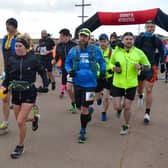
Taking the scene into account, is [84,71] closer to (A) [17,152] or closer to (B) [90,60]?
(B) [90,60]

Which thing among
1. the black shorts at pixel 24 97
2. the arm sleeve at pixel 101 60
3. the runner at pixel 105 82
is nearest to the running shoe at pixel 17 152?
the black shorts at pixel 24 97

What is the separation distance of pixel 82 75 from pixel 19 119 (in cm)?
135

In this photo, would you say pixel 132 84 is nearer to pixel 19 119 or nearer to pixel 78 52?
pixel 78 52

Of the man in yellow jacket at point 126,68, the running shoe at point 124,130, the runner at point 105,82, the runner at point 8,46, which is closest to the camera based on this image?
the man in yellow jacket at point 126,68

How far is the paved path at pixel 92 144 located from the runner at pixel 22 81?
41cm

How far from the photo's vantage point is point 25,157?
208 inches

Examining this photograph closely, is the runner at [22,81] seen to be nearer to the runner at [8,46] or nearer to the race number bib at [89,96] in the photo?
the race number bib at [89,96]

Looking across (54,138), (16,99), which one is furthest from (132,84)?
(16,99)

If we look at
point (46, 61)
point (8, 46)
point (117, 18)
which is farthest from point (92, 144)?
point (46, 61)

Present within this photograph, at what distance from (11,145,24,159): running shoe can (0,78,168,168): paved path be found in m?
0.07

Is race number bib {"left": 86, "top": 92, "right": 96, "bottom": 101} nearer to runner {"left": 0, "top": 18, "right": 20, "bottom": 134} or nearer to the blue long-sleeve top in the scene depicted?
the blue long-sleeve top

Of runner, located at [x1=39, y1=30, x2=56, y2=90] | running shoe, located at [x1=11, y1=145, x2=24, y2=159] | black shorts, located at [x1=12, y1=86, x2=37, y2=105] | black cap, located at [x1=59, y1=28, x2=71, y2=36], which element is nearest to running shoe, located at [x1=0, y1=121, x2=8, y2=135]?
running shoe, located at [x1=11, y1=145, x2=24, y2=159]

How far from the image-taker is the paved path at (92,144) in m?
5.10

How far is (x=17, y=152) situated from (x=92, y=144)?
1.26 m
